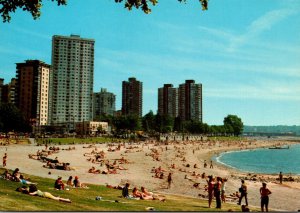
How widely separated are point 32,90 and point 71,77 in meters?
23.3

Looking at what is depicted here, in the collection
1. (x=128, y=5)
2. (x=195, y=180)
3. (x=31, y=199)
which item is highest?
(x=128, y=5)

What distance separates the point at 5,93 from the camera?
15900cm

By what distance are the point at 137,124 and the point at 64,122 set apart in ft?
111

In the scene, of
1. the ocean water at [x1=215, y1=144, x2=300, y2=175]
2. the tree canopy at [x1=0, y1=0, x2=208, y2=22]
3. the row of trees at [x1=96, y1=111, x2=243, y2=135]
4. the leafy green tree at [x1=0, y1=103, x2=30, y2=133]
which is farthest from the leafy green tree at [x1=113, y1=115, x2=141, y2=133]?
the tree canopy at [x1=0, y1=0, x2=208, y2=22]

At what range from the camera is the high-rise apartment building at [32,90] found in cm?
13000

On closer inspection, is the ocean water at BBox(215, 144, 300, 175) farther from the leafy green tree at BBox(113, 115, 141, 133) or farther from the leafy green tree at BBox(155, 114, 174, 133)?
the leafy green tree at BBox(155, 114, 174, 133)

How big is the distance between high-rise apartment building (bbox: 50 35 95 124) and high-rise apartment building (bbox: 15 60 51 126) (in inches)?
579

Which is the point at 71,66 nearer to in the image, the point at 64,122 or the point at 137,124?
the point at 64,122

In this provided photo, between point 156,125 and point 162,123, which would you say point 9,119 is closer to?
point 162,123

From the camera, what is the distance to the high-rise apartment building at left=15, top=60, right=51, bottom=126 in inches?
5118

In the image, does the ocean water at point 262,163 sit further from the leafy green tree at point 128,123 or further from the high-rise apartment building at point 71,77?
the high-rise apartment building at point 71,77

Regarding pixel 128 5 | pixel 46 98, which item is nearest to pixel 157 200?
pixel 128 5

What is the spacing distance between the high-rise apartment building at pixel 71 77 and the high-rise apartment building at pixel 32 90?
14.7 m

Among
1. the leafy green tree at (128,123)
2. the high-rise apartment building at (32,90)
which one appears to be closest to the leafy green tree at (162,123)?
the leafy green tree at (128,123)
